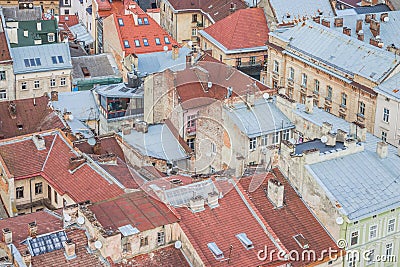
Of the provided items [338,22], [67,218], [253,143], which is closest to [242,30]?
[338,22]

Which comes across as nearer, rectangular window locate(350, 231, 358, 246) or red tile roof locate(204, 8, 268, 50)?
rectangular window locate(350, 231, 358, 246)

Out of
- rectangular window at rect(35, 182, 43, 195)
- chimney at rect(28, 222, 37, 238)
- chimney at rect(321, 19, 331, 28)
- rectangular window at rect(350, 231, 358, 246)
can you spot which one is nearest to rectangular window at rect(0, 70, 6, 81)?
rectangular window at rect(35, 182, 43, 195)

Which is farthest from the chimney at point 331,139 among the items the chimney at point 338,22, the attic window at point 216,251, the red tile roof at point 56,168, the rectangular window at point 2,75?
the rectangular window at point 2,75

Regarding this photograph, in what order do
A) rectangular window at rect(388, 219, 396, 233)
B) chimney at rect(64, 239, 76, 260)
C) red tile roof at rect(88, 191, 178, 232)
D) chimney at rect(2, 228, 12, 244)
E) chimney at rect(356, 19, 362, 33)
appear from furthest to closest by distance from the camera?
chimney at rect(356, 19, 362, 33)
rectangular window at rect(388, 219, 396, 233)
red tile roof at rect(88, 191, 178, 232)
chimney at rect(2, 228, 12, 244)
chimney at rect(64, 239, 76, 260)

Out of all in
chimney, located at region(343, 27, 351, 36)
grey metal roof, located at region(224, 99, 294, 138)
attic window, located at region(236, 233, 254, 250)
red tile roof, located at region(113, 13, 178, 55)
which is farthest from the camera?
red tile roof, located at region(113, 13, 178, 55)

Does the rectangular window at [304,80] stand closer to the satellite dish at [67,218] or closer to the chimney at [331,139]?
the chimney at [331,139]

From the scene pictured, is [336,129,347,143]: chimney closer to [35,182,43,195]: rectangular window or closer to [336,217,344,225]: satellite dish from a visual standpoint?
[336,217,344,225]: satellite dish

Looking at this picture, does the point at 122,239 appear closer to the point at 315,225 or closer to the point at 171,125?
the point at 315,225
